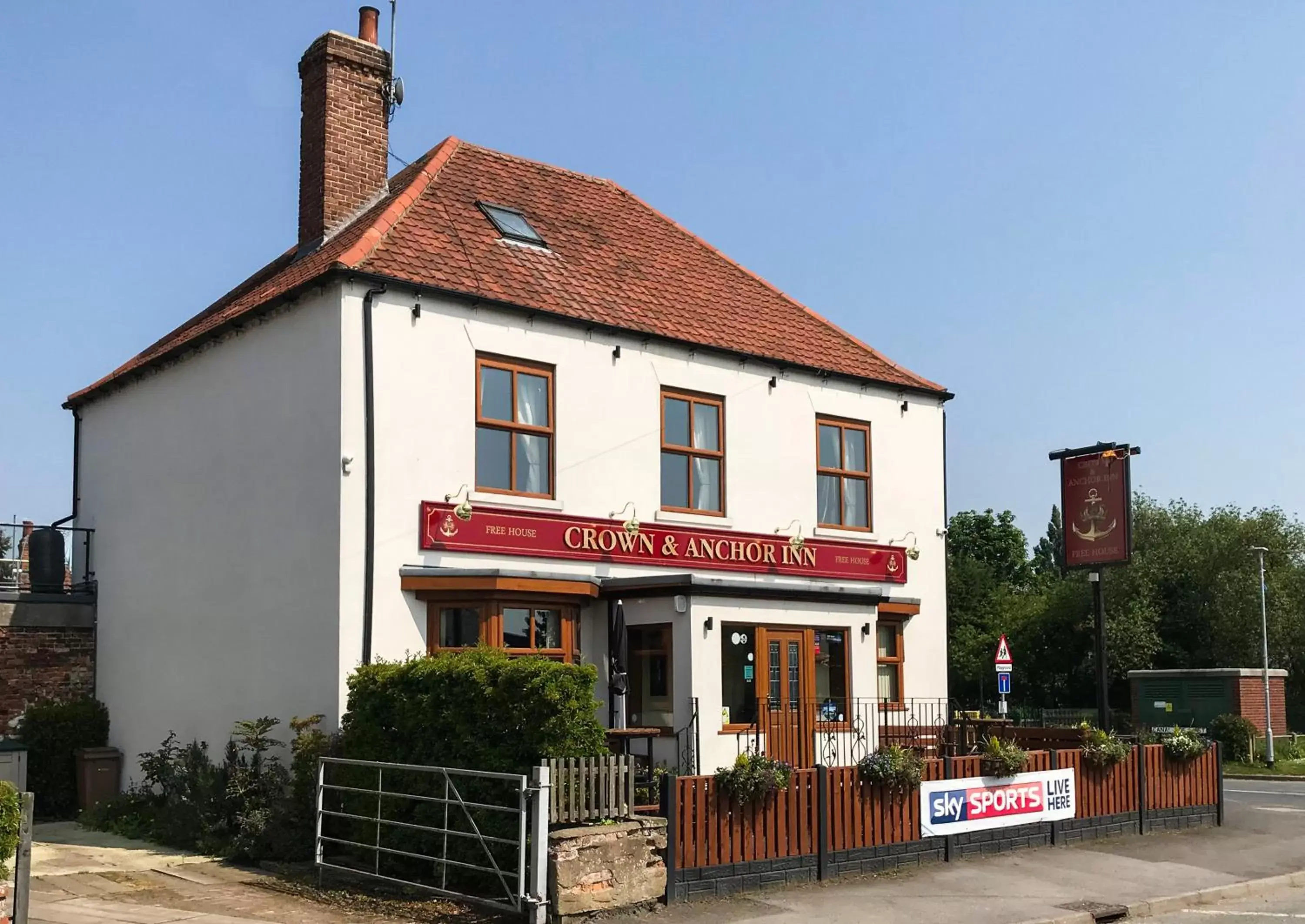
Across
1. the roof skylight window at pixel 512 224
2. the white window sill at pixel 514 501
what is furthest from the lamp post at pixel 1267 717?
the roof skylight window at pixel 512 224

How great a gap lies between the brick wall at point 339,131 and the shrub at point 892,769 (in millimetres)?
11432

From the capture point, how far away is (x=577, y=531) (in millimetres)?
17562

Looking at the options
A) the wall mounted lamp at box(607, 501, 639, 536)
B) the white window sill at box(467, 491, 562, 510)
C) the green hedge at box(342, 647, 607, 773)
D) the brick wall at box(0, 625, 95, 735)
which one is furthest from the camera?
the brick wall at box(0, 625, 95, 735)

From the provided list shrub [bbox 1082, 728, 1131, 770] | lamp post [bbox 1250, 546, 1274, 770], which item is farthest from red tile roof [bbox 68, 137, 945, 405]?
lamp post [bbox 1250, 546, 1274, 770]

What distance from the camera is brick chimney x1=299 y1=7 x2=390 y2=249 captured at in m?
19.8

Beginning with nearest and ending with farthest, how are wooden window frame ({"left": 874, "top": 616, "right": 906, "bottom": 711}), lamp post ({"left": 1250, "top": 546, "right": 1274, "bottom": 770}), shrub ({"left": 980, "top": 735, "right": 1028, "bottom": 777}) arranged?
shrub ({"left": 980, "top": 735, "right": 1028, "bottom": 777}), wooden window frame ({"left": 874, "top": 616, "right": 906, "bottom": 711}), lamp post ({"left": 1250, "top": 546, "right": 1274, "bottom": 770})

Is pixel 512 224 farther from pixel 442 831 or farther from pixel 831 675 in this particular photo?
pixel 442 831

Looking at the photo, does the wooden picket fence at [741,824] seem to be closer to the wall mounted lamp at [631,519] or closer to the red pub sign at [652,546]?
the red pub sign at [652,546]

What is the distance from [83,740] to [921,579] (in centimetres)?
1337

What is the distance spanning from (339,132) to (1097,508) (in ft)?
42.2

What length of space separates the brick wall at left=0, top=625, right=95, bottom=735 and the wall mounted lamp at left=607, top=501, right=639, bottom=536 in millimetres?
9158

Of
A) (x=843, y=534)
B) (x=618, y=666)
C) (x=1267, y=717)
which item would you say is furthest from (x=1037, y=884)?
(x=1267, y=717)

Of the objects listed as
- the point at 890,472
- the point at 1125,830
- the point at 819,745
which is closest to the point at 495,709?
the point at 819,745

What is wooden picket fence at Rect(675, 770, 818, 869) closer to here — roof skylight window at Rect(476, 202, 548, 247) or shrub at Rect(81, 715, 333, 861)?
shrub at Rect(81, 715, 333, 861)
